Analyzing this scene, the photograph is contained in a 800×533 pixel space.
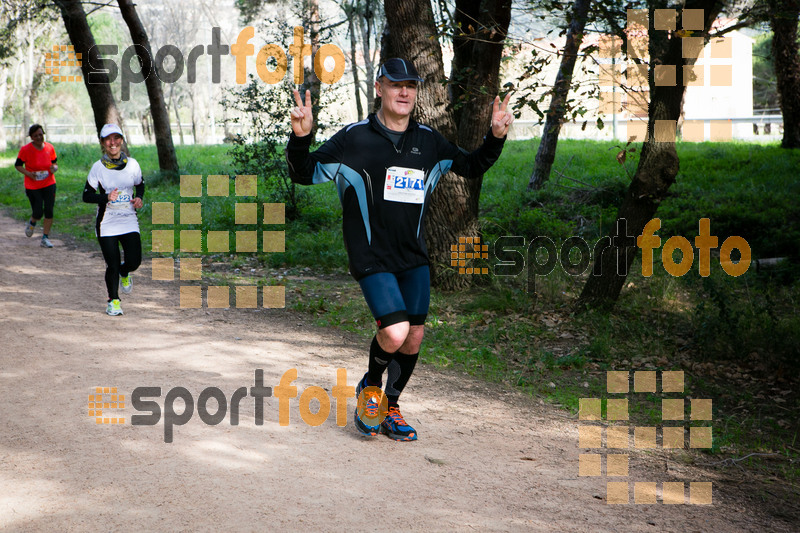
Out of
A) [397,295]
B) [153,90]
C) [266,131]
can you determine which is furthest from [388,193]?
[153,90]

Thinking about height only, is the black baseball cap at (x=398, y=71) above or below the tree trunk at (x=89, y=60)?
below

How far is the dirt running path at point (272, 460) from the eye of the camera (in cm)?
395

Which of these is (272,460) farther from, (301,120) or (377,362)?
(301,120)

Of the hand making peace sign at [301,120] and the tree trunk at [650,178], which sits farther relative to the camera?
the tree trunk at [650,178]

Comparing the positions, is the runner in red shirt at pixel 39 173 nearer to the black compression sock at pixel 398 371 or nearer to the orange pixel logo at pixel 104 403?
the orange pixel logo at pixel 104 403

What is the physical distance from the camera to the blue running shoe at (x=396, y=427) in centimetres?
520

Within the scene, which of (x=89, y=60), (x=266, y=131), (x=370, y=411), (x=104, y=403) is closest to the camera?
(x=370, y=411)

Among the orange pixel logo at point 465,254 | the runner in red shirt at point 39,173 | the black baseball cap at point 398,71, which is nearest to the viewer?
the black baseball cap at point 398,71

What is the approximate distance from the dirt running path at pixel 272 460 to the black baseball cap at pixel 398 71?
7.81 feet

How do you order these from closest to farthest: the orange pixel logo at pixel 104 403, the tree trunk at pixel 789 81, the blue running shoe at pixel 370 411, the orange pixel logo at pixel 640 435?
the orange pixel logo at pixel 640 435, the blue running shoe at pixel 370 411, the orange pixel logo at pixel 104 403, the tree trunk at pixel 789 81

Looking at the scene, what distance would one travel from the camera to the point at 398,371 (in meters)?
5.16

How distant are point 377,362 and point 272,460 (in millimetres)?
926

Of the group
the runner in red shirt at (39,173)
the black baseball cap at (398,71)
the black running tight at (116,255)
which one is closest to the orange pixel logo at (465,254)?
the black running tight at (116,255)

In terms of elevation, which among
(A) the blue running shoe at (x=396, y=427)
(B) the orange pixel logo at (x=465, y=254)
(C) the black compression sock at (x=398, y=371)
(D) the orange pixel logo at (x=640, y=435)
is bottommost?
(D) the orange pixel logo at (x=640, y=435)
